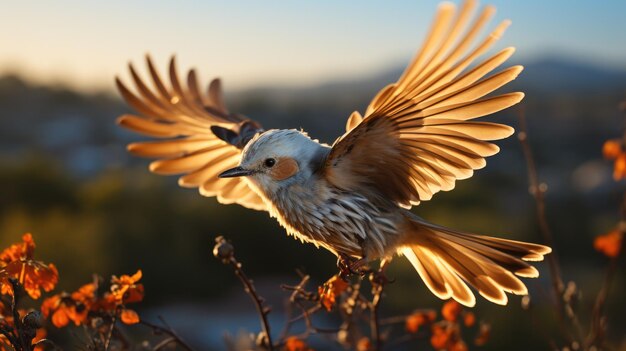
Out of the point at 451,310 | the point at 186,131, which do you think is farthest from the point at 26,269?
the point at 186,131

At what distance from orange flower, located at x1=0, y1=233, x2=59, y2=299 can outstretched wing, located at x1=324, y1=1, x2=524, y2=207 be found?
1.17 m

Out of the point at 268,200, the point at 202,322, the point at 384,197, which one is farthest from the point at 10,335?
the point at 202,322

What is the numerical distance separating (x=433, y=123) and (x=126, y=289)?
129cm

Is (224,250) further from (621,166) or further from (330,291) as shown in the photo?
(621,166)

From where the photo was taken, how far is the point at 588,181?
22.5 m

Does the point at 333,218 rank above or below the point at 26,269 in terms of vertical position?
below

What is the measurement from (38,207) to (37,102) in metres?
17.8

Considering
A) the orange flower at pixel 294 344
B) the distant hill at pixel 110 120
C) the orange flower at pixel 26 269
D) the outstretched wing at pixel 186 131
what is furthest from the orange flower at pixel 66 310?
the distant hill at pixel 110 120

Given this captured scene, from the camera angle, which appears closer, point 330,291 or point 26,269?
point 26,269

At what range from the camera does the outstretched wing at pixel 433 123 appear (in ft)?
8.54

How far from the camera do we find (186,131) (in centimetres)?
426

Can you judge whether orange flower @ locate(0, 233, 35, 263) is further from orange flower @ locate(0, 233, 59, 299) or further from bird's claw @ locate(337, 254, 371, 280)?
bird's claw @ locate(337, 254, 371, 280)

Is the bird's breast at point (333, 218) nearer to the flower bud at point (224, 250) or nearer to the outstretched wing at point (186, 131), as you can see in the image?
the flower bud at point (224, 250)

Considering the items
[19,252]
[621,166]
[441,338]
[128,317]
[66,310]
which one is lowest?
[441,338]
